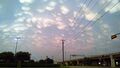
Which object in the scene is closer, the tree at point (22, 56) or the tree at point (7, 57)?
the tree at point (7, 57)

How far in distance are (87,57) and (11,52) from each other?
6257 centimetres

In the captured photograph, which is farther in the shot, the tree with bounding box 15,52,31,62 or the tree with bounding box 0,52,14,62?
the tree with bounding box 15,52,31,62

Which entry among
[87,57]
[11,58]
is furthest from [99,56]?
[11,58]

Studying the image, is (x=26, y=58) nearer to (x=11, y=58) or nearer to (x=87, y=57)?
(x=11, y=58)

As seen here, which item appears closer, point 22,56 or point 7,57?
point 7,57

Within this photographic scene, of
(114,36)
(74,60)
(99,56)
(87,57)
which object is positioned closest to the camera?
(114,36)

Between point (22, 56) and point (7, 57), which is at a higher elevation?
point (22, 56)

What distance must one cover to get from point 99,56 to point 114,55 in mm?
26719

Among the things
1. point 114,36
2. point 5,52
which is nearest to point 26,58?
point 5,52

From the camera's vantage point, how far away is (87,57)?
156250mm

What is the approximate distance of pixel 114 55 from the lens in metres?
103

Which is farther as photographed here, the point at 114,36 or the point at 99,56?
the point at 99,56

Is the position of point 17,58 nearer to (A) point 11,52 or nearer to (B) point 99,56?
(A) point 11,52

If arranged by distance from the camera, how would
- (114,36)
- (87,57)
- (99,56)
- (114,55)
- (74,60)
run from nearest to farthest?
(114,36), (114,55), (99,56), (87,57), (74,60)
